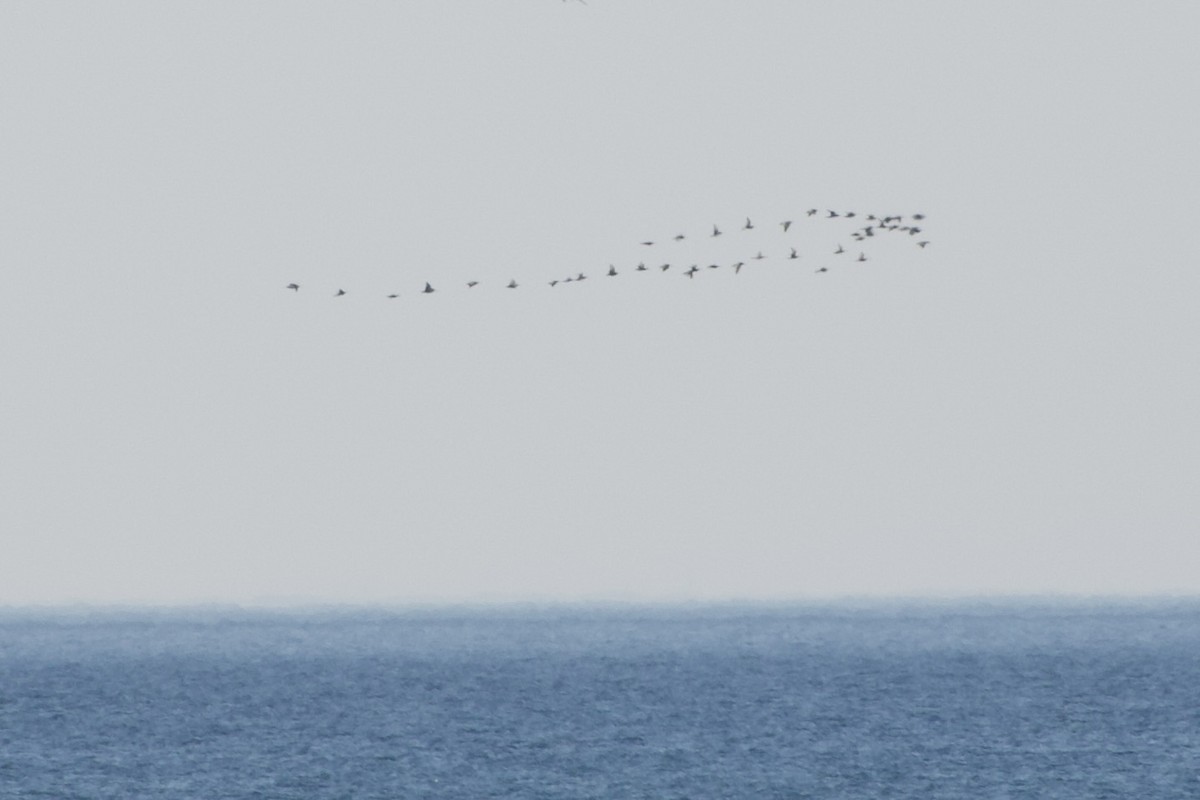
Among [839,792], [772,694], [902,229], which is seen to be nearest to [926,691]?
[772,694]

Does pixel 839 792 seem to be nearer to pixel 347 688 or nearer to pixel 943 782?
pixel 943 782

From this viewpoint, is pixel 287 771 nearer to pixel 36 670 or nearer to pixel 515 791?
pixel 515 791

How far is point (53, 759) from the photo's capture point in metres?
91.2

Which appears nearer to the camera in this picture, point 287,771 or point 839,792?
point 839,792

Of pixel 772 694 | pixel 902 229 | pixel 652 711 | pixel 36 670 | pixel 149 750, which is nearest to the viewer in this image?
pixel 902 229

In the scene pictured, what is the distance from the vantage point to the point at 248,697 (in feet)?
447

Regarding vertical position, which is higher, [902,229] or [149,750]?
[902,229]

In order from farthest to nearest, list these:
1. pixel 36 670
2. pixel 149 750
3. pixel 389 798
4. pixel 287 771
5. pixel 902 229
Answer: pixel 36 670, pixel 149 750, pixel 287 771, pixel 389 798, pixel 902 229

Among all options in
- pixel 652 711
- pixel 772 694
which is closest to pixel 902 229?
pixel 652 711

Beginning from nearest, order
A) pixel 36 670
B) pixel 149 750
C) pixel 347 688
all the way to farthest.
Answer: pixel 149 750, pixel 347 688, pixel 36 670

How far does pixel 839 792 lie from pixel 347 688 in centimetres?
7636

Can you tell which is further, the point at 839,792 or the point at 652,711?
the point at 652,711

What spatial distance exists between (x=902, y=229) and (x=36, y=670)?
165609 mm

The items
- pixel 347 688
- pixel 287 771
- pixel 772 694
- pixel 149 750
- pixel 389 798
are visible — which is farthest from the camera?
pixel 347 688
